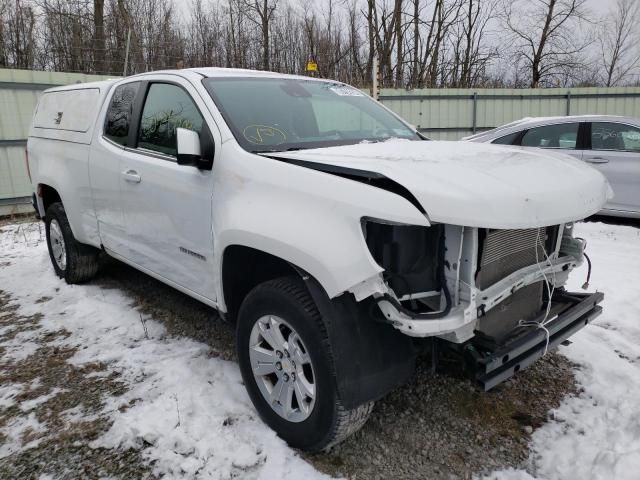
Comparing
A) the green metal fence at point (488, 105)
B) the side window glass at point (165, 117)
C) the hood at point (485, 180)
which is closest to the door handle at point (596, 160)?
the hood at point (485, 180)

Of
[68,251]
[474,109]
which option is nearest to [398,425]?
[68,251]

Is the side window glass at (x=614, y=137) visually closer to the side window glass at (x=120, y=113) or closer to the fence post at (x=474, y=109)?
the side window glass at (x=120, y=113)

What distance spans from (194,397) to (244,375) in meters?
0.42

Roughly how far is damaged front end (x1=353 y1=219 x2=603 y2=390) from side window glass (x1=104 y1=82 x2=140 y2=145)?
8.26 feet

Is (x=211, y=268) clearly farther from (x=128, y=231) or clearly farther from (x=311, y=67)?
(x=311, y=67)

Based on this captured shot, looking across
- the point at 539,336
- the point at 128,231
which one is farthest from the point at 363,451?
the point at 128,231

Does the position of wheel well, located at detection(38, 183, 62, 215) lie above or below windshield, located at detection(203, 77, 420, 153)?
below

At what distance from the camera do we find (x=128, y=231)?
3.88m

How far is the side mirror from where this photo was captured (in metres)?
2.83

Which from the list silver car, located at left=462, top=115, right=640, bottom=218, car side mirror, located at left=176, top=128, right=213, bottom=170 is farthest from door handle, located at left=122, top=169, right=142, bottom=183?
silver car, located at left=462, top=115, right=640, bottom=218

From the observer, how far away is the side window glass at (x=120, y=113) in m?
3.91

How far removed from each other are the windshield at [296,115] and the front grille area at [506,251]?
3.94ft

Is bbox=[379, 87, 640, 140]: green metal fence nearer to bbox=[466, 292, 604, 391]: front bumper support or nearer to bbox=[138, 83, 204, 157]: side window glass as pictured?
bbox=[138, 83, 204, 157]: side window glass

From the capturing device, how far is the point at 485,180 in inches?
83.6
